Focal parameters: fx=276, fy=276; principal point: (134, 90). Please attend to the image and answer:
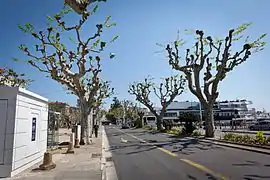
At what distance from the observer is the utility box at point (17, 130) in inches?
349

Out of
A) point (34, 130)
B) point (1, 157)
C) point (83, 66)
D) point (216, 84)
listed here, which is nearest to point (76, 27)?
point (83, 66)

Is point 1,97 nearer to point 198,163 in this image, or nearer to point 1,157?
point 1,157

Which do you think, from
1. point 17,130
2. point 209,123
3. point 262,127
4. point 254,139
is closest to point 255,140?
point 254,139

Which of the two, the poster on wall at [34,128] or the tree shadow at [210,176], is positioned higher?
the poster on wall at [34,128]

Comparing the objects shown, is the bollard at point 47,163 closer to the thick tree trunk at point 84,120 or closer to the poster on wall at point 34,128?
the poster on wall at point 34,128

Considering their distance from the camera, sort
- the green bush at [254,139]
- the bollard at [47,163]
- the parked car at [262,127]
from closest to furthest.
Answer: the bollard at [47,163]
the green bush at [254,139]
the parked car at [262,127]

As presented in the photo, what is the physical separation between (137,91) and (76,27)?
110 ft

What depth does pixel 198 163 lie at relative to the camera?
11242 mm

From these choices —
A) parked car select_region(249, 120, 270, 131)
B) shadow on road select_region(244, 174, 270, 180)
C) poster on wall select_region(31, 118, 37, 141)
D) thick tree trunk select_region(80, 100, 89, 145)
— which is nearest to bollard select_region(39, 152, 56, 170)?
poster on wall select_region(31, 118, 37, 141)

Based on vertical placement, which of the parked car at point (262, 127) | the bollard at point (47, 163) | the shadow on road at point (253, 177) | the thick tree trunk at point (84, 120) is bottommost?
the shadow on road at point (253, 177)

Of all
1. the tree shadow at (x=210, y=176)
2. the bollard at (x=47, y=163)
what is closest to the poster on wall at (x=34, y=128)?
the bollard at (x=47, y=163)

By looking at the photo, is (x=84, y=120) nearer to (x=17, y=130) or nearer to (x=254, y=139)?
(x=254, y=139)

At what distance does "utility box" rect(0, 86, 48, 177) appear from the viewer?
29.1 ft

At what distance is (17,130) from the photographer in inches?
366
